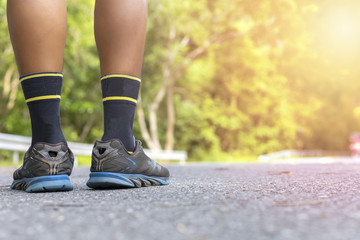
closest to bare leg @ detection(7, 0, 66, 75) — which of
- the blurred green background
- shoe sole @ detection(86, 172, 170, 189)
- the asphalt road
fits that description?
shoe sole @ detection(86, 172, 170, 189)

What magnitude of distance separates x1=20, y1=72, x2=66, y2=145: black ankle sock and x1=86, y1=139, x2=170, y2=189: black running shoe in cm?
22

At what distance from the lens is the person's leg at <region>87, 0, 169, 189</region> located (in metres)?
2.39

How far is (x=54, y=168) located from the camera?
2.32m

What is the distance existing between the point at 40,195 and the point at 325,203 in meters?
1.20

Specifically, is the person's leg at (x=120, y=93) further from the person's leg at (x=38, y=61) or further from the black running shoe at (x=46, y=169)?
the person's leg at (x=38, y=61)

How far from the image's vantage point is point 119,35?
2.52 metres

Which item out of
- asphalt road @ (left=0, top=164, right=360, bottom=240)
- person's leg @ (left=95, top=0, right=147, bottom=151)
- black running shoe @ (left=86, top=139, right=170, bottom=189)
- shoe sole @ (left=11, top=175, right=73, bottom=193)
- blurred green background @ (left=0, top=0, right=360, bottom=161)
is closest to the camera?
asphalt road @ (left=0, top=164, right=360, bottom=240)

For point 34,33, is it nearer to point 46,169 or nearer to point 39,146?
point 39,146

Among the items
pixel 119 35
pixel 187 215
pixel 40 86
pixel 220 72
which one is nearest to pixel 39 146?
pixel 40 86

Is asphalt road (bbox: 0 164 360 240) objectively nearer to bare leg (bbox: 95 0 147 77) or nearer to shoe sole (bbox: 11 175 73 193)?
shoe sole (bbox: 11 175 73 193)

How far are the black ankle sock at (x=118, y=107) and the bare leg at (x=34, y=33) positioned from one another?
28 cm

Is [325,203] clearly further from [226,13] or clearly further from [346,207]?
[226,13]

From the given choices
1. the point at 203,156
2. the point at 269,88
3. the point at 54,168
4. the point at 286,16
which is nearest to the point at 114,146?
the point at 54,168

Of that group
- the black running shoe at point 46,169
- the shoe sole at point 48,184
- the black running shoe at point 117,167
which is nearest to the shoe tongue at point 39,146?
the black running shoe at point 46,169
